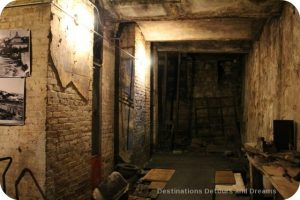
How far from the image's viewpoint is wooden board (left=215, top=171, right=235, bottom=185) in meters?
6.73

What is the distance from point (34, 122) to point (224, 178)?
4.81m

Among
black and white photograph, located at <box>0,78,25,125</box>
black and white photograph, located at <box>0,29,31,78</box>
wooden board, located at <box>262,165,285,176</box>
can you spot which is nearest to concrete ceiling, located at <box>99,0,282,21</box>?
black and white photograph, located at <box>0,29,31,78</box>

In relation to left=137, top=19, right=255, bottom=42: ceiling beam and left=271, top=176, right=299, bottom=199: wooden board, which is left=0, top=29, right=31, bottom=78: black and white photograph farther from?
left=137, top=19, right=255, bottom=42: ceiling beam

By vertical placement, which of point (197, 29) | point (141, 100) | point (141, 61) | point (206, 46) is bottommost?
point (141, 100)

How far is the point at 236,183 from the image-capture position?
6.54 meters

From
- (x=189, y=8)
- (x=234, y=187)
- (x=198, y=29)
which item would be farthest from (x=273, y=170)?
(x=198, y=29)

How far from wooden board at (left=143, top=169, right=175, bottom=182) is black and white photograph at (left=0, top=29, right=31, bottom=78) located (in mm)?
4202

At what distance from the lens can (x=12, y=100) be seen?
390 centimetres

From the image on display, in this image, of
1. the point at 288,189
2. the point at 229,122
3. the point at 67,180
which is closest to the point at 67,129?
the point at 67,180

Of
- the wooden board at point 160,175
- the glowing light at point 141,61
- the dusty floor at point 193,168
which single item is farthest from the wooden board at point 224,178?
the glowing light at point 141,61

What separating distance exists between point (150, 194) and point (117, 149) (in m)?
1.50

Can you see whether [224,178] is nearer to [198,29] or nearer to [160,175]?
[160,175]

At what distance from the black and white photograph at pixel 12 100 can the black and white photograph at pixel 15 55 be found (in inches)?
3.6

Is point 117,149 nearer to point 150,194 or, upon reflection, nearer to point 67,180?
point 150,194
